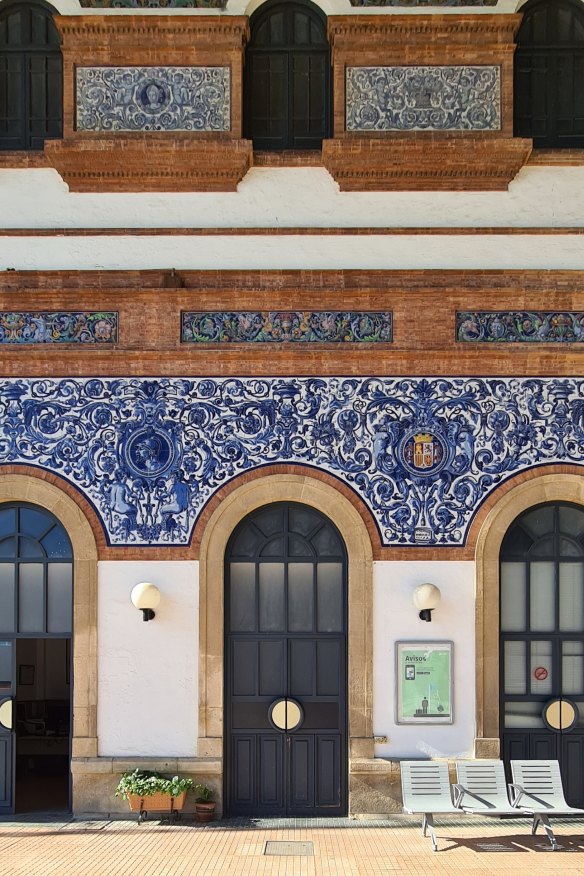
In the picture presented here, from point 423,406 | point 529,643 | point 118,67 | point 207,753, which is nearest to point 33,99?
point 118,67

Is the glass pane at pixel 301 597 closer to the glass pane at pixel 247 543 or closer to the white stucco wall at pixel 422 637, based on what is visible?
the glass pane at pixel 247 543

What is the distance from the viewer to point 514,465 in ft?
35.9

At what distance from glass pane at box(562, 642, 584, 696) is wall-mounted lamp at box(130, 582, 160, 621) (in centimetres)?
459

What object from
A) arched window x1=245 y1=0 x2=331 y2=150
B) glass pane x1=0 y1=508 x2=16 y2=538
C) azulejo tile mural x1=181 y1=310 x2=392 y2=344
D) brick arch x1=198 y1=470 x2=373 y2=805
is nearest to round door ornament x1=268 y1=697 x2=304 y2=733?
brick arch x1=198 y1=470 x2=373 y2=805

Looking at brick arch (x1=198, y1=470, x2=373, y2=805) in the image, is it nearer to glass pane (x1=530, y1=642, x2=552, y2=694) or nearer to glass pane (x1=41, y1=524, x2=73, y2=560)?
glass pane (x1=41, y1=524, x2=73, y2=560)

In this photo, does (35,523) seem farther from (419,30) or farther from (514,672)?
(419,30)

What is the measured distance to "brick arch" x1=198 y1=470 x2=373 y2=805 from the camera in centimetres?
1075

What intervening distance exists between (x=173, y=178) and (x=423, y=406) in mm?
3808

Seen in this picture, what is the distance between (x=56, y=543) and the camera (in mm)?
11094

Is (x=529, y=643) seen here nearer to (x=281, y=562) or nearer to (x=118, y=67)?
(x=281, y=562)

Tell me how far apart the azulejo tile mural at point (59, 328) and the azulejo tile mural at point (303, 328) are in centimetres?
88

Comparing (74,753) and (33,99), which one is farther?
(33,99)

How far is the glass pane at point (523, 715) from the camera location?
11.0m

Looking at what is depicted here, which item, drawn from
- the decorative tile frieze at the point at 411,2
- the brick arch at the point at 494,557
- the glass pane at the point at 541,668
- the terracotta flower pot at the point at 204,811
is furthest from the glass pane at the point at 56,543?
the decorative tile frieze at the point at 411,2
